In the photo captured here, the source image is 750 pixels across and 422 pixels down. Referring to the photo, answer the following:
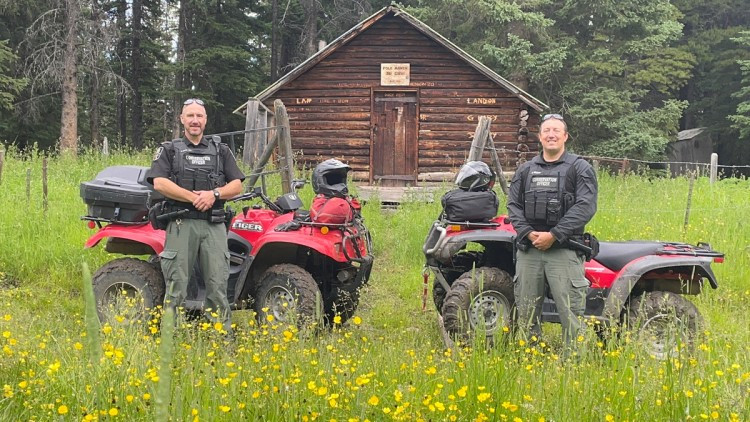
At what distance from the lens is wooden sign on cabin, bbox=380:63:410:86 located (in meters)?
15.6

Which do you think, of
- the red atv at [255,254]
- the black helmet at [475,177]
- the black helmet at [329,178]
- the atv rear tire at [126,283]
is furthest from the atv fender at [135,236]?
the black helmet at [475,177]

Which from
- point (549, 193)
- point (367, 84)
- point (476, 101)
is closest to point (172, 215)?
point (549, 193)

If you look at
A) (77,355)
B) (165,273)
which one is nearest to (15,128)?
(165,273)

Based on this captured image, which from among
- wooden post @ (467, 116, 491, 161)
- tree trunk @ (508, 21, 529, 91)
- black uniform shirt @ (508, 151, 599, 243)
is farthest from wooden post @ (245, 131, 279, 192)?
tree trunk @ (508, 21, 529, 91)

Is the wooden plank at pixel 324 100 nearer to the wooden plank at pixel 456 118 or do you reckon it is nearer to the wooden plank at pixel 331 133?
the wooden plank at pixel 331 133

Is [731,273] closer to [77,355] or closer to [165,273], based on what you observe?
[165,273]

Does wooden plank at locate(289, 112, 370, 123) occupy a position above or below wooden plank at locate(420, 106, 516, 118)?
below

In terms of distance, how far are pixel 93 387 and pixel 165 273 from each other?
2.26 metres

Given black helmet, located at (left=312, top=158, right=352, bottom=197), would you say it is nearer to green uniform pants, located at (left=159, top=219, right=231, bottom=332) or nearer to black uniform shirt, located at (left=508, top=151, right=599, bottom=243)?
green uniform pants, located at (left=159, top=219, right=231, bottom=332)

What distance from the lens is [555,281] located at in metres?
4.42

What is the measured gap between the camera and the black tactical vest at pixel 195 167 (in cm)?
474

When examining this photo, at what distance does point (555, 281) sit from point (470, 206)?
1112 mm

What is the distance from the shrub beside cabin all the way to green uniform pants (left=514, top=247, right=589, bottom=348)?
11175mm

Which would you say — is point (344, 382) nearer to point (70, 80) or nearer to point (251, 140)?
point (251, 140)
